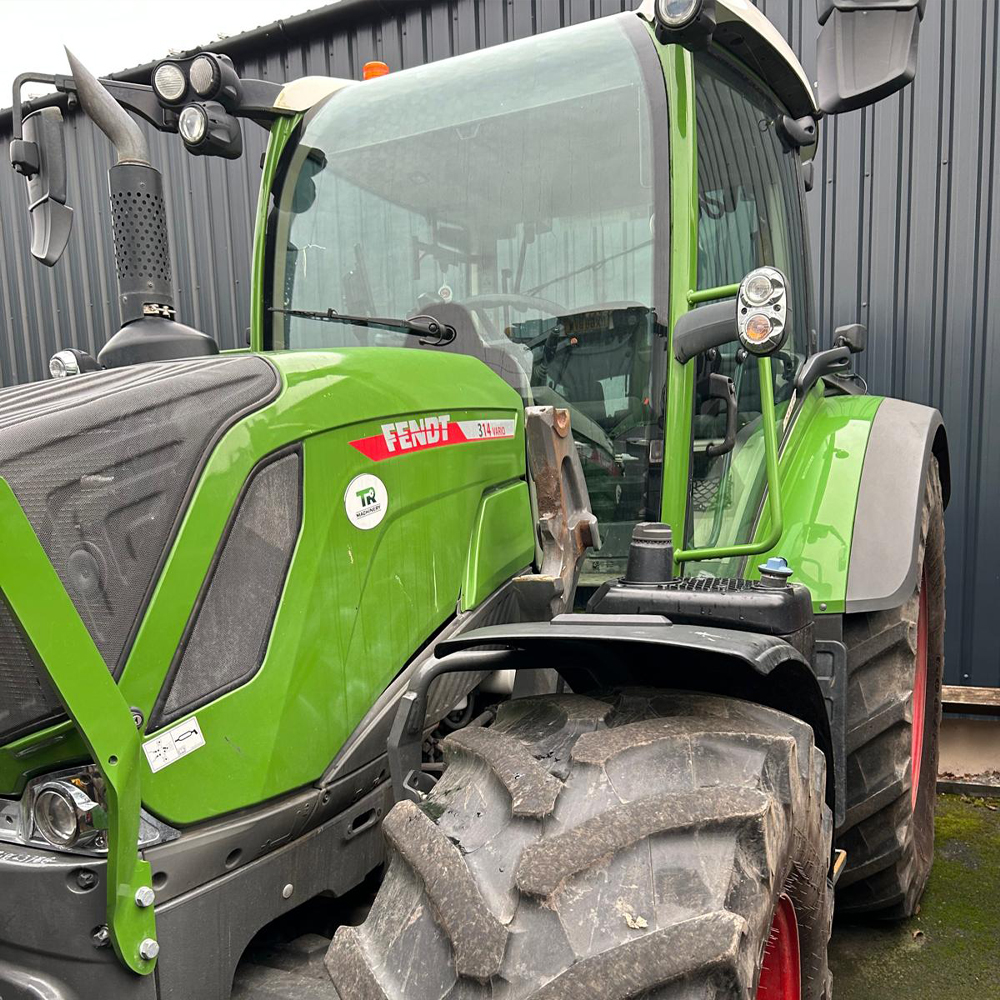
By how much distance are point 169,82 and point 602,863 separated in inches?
75.5

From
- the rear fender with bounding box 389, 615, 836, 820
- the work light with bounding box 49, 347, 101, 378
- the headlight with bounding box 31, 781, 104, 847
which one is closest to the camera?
the headlight with bounding box 31, 781, 104, 847

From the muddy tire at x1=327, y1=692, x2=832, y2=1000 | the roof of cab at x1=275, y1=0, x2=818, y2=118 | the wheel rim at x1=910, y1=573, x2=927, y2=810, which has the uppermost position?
the roof of cab at x1=275, y1=0, x2=818, y2=118

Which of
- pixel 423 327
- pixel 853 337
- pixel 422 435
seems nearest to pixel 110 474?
pixel 422 435

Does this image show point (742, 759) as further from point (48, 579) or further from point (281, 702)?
point (48, 579)

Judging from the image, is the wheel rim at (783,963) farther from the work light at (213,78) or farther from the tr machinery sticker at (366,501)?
the work light at (213,78)

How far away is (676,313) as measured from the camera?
74.1 inches

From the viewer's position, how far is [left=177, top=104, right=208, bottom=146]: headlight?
2.06 meters

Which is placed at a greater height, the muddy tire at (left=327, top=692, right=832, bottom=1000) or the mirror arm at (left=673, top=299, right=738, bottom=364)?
the mirror arm at (left=673, top=299, right=738, bottom=364)

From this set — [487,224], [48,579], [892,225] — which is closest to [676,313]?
[487,224]

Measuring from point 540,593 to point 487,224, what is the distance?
2.92 ft

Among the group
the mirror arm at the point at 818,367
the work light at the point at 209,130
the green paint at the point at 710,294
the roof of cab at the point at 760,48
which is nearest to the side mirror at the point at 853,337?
the mirror arm at the point at 818,367

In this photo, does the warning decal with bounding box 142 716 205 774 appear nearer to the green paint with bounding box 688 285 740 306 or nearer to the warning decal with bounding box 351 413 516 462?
the warning decal with bounding box 351 413 516 462

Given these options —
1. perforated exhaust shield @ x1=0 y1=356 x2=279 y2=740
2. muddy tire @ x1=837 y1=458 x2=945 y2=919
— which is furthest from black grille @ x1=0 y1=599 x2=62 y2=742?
muddy tire @ x1=837 y1=458 x2=945 y2=919

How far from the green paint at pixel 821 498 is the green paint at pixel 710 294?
19.9 inches
